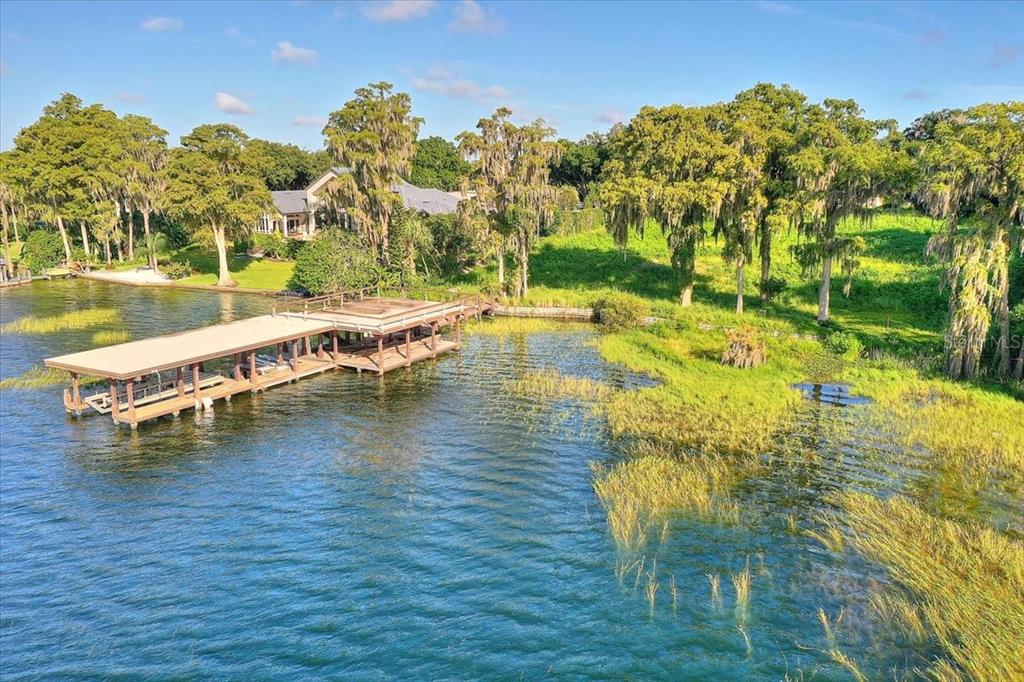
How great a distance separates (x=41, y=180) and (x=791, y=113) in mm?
69037

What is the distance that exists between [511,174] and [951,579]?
138 feet

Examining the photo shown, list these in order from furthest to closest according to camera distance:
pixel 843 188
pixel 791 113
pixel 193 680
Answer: pixel 791 113 → pixel 843 188 → pixel 193 680

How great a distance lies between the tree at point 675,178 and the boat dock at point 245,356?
45.9ft

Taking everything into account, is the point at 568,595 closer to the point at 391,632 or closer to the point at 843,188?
the point at 391,632

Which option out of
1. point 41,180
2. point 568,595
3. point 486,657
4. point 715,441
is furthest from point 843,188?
point 41,180

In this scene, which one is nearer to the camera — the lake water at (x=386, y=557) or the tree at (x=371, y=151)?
the lake water at (x=386, y=557)

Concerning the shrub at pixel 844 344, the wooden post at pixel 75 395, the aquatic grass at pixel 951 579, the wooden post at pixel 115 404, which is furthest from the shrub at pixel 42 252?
the aquatic grass at pixel 951 579

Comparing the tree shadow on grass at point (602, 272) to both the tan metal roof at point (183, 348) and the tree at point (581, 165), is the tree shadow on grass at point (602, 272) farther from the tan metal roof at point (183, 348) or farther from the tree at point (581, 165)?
the tree at point (581, 165)

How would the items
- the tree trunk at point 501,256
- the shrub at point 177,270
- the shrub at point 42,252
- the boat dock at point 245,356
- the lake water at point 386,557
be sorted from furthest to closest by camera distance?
the shrub at point 42,252
the shrub at point 177,270
the tree trunk at point 501,256
the boat dock at point 245,356
the lake water at point 386,557

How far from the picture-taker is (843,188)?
3803 cm

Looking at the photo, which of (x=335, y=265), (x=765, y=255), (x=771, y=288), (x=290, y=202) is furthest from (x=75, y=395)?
(x=290, y=202)

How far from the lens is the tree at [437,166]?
336 feet

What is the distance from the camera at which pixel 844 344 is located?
1431 inches

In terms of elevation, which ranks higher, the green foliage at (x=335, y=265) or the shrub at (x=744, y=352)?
the green foliage at (x=335, y=265)
